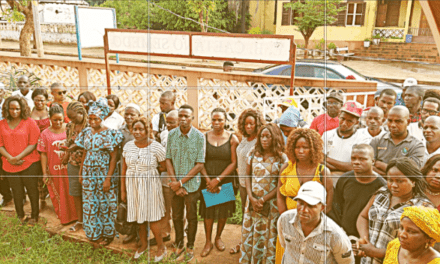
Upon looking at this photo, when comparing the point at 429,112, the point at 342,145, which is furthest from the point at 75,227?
the point at 429,112

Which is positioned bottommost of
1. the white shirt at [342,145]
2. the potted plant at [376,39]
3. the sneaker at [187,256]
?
the sneaker at [187,256]

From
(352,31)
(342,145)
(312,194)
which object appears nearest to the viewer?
(312,194)

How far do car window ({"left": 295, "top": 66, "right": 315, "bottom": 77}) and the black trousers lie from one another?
279 centimetres

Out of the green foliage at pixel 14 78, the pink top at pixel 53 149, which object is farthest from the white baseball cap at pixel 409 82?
the green foliage at pixel 14 78

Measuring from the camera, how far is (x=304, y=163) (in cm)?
172

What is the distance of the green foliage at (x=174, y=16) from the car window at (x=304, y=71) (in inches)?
48.6

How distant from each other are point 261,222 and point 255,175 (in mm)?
299

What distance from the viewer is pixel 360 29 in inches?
70.9

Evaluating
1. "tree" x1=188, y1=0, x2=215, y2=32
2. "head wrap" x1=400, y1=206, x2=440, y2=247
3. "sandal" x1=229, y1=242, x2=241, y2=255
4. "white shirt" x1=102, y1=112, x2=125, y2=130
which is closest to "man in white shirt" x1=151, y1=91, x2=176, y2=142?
"white shirt" x1=102, y1=112, x2=125, y2=130

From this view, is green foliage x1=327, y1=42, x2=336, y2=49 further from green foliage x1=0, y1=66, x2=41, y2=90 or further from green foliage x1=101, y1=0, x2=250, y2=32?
green foliage x1=0, y1=66, x2=41, y2=90

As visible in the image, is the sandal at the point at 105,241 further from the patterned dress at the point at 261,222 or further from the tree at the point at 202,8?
the tree at the point at 202,8

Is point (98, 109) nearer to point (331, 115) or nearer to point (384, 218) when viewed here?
point (331, 115)

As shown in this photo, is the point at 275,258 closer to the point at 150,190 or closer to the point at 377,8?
the point at 150,190

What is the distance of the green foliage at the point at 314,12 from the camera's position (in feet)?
6.19
